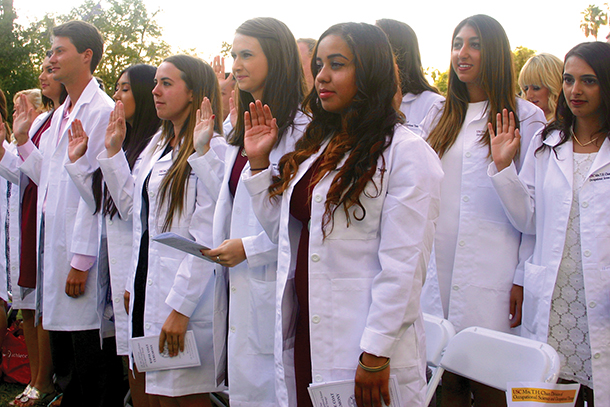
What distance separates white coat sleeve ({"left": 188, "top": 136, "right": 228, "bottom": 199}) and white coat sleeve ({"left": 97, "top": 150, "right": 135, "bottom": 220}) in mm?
661

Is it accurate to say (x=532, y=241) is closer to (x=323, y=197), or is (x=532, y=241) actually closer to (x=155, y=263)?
(x=323, y=197)

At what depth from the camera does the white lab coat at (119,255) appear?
10.8ft

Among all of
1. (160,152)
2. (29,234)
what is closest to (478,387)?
(160,152)

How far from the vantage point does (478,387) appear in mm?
2734

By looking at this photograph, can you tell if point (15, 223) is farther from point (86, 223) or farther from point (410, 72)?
point (410, 72)

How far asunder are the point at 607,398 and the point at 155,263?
7.10 feet

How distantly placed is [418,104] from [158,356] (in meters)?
2.15

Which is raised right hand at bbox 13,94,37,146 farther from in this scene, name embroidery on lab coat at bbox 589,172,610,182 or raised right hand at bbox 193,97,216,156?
name embroidery on lab coat at bbox 589,172,610,182

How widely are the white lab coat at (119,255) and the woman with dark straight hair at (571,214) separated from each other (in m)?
2.14

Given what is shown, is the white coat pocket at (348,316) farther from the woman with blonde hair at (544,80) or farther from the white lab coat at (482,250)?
the woman with blonde hair at (544,80)

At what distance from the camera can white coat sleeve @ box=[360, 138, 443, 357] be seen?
1.83m

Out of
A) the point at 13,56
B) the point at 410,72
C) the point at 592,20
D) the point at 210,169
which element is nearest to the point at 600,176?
the point at 410,72

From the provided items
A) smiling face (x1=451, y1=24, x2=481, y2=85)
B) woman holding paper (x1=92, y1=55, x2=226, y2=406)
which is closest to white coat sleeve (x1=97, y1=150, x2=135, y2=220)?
woman holding paper (x1=92, y1=55, x2=226, y2=406)

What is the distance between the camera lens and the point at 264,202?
7.50ft
